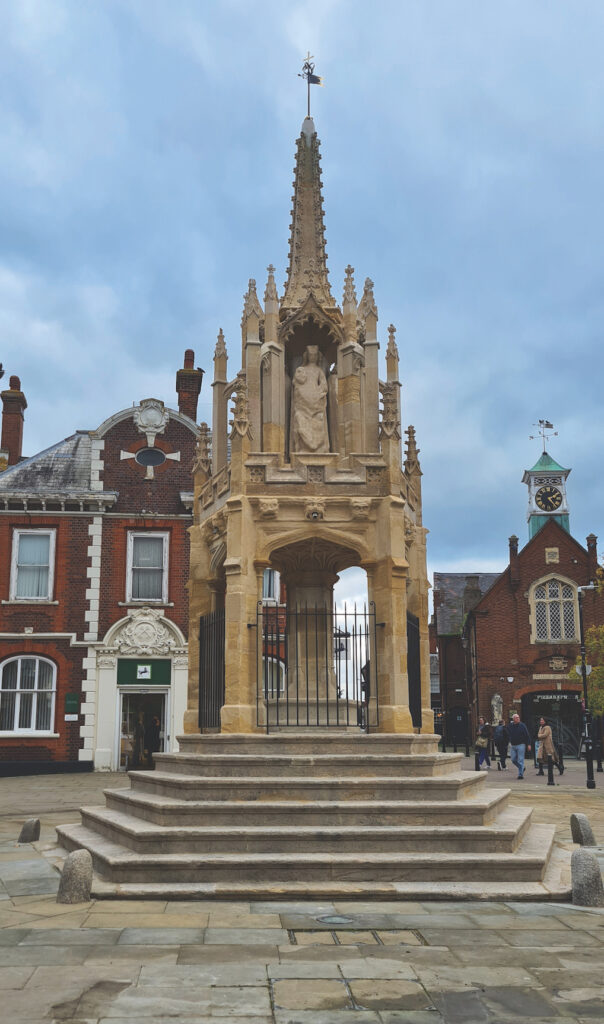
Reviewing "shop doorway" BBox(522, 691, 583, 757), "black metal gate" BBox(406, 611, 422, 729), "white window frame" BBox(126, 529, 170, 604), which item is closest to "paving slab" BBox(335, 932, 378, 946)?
"black metal gate" BBox(406, 611, 422, 729)

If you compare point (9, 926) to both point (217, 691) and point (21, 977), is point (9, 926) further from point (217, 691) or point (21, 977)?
point (217, 691)

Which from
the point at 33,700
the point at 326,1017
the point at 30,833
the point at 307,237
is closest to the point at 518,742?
the point at 33,700

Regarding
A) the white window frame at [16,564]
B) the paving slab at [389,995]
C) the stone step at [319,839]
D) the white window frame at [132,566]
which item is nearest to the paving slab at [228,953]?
the paving slab at [389,995]

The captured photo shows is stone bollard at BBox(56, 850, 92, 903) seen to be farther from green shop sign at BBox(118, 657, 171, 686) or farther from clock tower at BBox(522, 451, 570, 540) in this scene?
clock tower at BBox(522, 451, 570, 540)

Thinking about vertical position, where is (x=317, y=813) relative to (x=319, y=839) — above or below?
above

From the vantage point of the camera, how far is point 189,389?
33.5 metres

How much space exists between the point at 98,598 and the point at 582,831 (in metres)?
20.1

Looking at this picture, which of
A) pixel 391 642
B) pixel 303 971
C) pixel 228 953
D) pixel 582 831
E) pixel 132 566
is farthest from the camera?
pixel 132 566

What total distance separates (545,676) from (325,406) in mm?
34747

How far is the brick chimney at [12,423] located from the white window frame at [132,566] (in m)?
8.83

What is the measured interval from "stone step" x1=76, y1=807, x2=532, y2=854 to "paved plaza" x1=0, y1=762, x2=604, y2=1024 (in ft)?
2.75

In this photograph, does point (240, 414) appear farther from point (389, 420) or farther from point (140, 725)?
point (140, 725)

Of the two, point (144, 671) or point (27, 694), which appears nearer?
point (27, 694)

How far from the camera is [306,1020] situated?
18.0 feet
